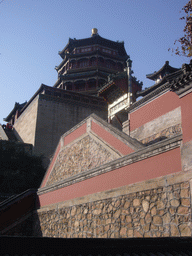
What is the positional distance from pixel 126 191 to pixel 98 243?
3.62 meters

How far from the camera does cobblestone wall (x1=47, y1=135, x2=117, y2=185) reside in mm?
10398

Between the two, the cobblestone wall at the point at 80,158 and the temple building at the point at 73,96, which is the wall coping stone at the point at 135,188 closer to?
the cobblestone wall at the point at 80,158

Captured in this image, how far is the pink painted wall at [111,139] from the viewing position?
9268 mm

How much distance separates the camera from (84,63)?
3334cm

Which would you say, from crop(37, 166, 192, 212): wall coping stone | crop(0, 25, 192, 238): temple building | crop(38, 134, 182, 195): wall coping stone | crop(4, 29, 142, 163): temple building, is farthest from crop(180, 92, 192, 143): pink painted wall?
crop(4, 29, 142, 163): temple building

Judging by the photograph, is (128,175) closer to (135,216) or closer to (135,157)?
(135,157)

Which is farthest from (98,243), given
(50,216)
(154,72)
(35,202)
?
(154,72)

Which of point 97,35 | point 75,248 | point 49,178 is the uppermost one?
point 97,35

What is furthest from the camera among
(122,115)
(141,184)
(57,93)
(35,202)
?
(57,93)

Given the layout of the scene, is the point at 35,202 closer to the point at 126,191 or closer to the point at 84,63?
the point at 126,191

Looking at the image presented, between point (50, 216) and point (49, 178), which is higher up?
point (49, 178)

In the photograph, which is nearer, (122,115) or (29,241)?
(29,241)

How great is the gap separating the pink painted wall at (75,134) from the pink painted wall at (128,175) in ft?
8.99

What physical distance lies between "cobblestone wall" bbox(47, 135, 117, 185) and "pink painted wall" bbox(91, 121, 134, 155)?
31 cm
